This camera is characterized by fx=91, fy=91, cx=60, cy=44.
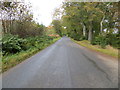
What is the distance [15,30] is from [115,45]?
45.6 feet

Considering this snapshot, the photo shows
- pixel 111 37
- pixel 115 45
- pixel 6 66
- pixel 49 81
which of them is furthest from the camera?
pixel 111 37

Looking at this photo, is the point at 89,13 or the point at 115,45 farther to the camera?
the point at 89,13

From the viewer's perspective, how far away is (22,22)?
573 inches

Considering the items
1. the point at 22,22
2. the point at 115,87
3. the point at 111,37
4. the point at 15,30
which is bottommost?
the point at 115,87

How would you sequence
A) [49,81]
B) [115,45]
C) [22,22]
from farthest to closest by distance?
[22,22], [115,45], [49,81]

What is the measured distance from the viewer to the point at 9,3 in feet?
26.4

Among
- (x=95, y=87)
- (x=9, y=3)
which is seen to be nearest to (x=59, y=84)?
(x=95, y=87)

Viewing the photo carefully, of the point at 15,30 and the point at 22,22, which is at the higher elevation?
the point at 22,22

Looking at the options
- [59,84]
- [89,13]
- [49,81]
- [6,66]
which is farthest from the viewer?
[89,13]

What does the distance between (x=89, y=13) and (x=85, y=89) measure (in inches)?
512

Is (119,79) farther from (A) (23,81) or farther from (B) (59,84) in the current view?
(A) (23,81)

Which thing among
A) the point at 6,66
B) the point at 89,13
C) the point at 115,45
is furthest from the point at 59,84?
the point at 89,13

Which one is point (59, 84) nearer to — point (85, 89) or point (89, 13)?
point (85, 89)

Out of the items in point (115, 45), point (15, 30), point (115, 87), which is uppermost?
point (15, 30)
